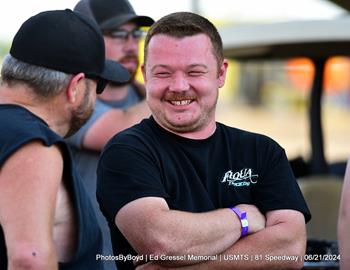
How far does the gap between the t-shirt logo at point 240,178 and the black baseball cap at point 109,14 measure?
5.09ft

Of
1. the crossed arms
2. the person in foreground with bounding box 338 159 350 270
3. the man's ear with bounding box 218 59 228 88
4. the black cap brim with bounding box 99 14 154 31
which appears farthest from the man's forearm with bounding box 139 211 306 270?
the black cap brim with bounding box 99 14 154 31

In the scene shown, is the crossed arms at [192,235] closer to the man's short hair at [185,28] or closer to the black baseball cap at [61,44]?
the black baseball cap at [61,44]

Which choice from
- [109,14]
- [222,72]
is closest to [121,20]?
[109,14]

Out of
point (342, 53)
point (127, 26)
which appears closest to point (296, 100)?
point (342, 53)

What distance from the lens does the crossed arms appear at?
9.52 ft

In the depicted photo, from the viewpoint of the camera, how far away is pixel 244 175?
124 inches

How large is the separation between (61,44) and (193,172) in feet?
2.22

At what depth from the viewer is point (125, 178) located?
2994 mm

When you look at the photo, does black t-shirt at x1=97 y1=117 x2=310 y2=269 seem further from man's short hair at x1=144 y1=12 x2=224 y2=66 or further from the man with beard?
the man with beard

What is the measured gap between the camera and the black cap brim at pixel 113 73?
3141 millimetres

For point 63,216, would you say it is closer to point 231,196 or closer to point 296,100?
point 231,196

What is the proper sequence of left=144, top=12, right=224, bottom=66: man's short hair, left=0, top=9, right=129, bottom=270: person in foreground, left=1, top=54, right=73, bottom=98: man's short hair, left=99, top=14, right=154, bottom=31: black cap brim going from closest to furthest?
left=0, top=9, right=129, bottom=270: person in foreground → left=1, top=54, right=73, bottom=98: man's short hair → left=144, top=12, right=224, bottom=66: man's short hair → left=99, top=14, right=154, bottom=31: black cap brim

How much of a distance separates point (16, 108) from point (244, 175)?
0.94m

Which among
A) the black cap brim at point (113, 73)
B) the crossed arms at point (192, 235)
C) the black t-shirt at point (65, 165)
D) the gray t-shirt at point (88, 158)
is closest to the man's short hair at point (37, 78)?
the black t-shirt at point (65, 165)
